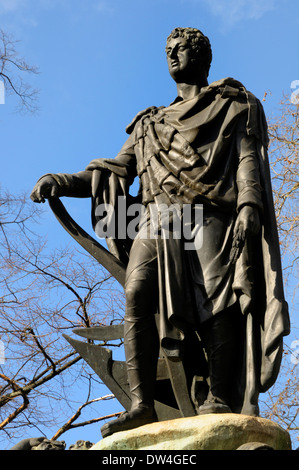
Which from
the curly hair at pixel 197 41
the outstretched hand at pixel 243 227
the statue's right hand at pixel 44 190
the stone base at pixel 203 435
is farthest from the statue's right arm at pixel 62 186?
the stone base at pixel 203 435

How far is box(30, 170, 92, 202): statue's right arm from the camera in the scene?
270 inches

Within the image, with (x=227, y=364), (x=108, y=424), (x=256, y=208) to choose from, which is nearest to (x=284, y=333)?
(x=227, y=364)

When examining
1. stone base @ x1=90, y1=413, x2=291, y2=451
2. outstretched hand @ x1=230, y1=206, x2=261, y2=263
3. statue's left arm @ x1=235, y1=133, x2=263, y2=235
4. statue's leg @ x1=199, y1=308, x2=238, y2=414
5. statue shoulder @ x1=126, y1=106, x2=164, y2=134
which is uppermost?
statue shoulder @ x1=126, y1=106, x2=164, y2=134

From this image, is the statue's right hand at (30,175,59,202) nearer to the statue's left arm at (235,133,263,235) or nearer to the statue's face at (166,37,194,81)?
the statue's face at (166,37,194,81)

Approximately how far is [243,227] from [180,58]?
154 centimetres

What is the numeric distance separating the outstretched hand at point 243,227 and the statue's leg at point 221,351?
1.32 feet

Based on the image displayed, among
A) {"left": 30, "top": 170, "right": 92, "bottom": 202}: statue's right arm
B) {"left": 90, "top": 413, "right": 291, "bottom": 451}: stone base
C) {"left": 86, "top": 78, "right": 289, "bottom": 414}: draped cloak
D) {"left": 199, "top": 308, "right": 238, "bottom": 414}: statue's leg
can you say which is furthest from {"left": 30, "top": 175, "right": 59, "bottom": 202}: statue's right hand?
{"left": 90, "top": 413, "right": 291, "bottom": 451}: stone base

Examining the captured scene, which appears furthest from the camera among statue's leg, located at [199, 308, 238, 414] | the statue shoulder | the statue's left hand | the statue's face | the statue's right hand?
the statue shoulder

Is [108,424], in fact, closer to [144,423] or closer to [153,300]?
[144,423]

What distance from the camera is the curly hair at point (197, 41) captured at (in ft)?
23.0

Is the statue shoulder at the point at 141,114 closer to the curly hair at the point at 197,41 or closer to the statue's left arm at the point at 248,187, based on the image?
the curly hair at the point at 197,41

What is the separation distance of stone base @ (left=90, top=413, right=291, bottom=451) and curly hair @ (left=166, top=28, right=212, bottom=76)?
283 cm

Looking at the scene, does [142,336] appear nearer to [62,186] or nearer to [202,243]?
[202,243]

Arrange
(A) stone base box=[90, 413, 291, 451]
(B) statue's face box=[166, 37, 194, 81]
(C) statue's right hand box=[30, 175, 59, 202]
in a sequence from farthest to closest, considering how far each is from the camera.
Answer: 1. (B) statue's face box=[166, 37, 194, 81]
2. (C) statue's right hand box=[30, 175, 59, 202]
3. (A) stone base box=[90, 413, 291, 451]
